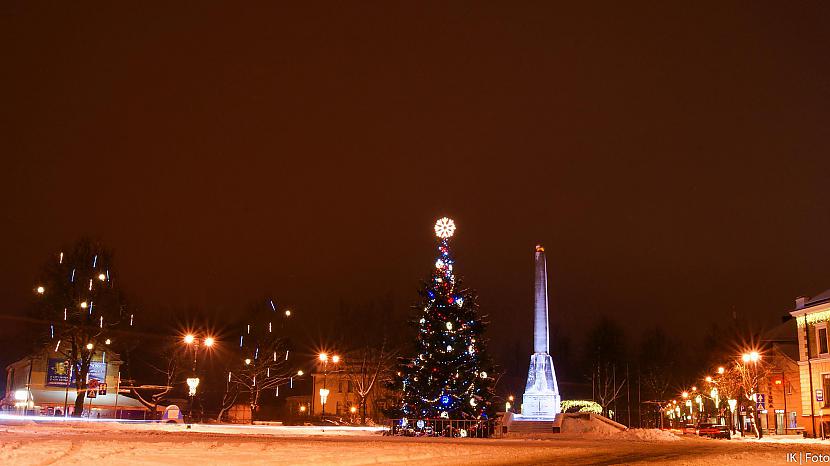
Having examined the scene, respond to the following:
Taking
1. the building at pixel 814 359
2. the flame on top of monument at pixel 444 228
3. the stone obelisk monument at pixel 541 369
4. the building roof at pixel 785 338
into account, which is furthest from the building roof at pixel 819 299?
the flame on top of monument at pixel 444 228

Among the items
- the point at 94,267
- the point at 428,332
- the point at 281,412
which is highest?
the point at 94,267

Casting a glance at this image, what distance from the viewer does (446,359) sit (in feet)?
126

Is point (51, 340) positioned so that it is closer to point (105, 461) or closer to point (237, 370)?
point (237, 370)

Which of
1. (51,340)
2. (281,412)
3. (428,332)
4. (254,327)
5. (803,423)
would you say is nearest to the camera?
(428,332)

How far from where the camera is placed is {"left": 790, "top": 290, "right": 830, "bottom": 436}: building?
177 ft

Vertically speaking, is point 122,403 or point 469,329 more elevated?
point 469,329

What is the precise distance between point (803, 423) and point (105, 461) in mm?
54938

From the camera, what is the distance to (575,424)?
40438 millimetres

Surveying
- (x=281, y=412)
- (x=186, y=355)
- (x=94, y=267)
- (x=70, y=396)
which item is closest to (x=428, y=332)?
(x=94, y=267)

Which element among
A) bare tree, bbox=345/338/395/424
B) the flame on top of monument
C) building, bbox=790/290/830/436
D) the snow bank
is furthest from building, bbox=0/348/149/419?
building, bbox=790/290/830/436

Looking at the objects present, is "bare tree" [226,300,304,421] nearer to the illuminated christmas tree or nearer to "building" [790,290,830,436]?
the illuminated christmas tree

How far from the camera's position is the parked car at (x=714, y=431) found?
1802 inches

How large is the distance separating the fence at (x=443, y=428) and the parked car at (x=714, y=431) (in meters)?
16.5

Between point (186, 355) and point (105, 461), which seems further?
point (186, 355)
